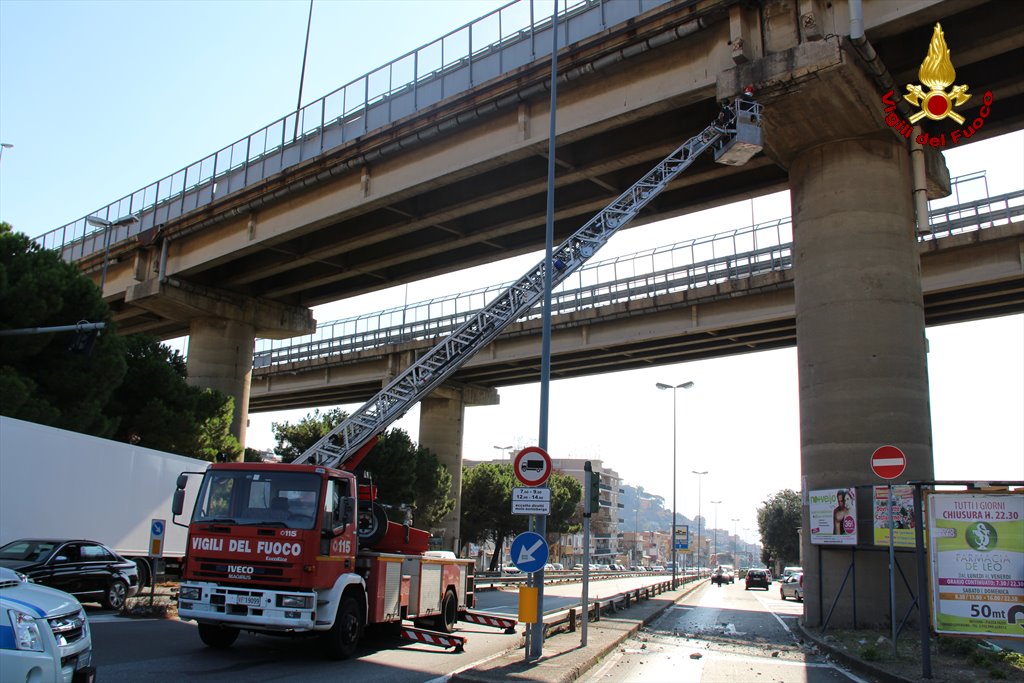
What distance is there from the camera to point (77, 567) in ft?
47.6

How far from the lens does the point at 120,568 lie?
1552 cm

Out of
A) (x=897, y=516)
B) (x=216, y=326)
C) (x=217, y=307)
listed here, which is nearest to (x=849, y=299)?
(x=897, y=516)

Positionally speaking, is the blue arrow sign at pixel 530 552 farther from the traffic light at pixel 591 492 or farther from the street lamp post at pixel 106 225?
the street lamp post at pixel 106 225

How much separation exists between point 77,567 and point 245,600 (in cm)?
660

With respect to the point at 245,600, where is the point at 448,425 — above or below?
above

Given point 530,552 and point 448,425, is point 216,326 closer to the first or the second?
point 448,425

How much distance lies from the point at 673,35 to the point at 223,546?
14182 millimetres

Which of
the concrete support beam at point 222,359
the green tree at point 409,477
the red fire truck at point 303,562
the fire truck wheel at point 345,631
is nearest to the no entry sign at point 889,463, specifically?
the red fire truck at point 303,562

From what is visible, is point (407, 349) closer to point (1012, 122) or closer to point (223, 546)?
point (1012, 122)

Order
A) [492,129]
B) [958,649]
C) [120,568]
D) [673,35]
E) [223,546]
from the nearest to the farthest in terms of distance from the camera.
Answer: [223,546] → [958,649] → [120,568] → [673,35] → [492,129]

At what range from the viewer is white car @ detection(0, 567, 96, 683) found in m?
5.11

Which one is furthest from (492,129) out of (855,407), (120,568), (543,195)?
(120,568)

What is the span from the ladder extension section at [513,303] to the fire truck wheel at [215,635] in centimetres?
447

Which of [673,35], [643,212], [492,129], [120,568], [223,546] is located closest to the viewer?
[223,546]
